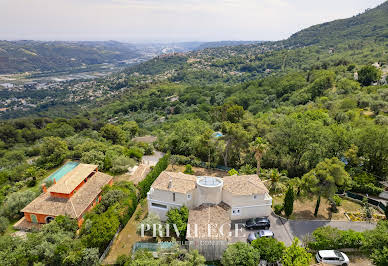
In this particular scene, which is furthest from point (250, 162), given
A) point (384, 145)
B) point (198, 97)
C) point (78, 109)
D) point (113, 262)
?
point (78, 109)

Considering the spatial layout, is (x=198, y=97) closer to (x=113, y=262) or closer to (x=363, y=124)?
(x=363, y=124)

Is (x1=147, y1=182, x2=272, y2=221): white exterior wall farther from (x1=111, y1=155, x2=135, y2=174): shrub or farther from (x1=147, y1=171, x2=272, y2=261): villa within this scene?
(x1=111, y1=155, x2=135, y2=174): shrub

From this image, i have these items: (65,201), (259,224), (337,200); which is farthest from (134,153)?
(337,200)

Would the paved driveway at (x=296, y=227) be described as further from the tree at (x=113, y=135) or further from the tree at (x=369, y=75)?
the tree at (x=369, y=75)

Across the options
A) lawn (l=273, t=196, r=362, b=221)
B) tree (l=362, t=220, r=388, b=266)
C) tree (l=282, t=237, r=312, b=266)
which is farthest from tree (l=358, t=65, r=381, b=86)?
tree (l=282, t=237, r=312, b=266)

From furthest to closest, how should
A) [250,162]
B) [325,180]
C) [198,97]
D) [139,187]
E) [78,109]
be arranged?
[78,109], [198,97], [250,162], [139,187], [325,180]

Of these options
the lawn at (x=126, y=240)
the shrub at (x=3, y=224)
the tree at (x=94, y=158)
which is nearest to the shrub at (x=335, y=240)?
the lawn at (x=126, y=240)
